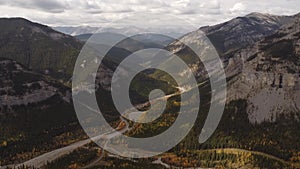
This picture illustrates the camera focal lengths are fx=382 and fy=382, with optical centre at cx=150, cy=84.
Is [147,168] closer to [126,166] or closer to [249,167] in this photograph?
[126,166]

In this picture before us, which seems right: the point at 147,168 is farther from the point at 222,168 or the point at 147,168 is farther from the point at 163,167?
the point at 222,168

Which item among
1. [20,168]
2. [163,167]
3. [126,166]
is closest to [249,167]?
[163,167]

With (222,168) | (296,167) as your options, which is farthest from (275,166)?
(222,168)

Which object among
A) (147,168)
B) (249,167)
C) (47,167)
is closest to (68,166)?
(47,167)

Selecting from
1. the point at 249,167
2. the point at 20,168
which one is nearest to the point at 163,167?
the point at 249,167

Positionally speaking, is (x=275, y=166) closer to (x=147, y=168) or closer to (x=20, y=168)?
(x=147, y=168)

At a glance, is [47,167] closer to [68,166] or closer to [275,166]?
[68,166]
